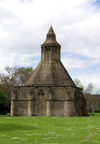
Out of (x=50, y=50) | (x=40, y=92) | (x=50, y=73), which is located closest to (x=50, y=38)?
(x=50, y=50)

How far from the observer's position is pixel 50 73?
172 ft

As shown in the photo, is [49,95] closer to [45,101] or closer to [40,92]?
[45,101]

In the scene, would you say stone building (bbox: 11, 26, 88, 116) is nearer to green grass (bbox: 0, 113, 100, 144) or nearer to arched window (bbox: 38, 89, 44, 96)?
arched window (bbox: 38, 89, 44, 96)

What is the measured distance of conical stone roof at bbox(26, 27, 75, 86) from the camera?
50.9 meters

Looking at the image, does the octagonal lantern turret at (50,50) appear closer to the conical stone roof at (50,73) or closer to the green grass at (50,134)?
the conical stone roof at (50,73)

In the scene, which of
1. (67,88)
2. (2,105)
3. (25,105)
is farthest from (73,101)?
(2,105)

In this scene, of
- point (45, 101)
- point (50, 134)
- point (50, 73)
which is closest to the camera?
point (50, 134)

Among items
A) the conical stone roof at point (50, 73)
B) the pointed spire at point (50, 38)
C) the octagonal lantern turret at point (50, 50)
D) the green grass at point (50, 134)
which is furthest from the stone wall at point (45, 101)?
the green grass at point (50, 134)

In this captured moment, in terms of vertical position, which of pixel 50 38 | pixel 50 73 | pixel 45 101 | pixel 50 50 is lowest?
pixel 45 101

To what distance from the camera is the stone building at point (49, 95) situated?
47156 mm

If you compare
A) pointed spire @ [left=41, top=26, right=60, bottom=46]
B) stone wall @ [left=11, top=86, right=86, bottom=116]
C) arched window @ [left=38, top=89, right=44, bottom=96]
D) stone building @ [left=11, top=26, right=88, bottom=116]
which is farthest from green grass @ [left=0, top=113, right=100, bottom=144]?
pointed spire @ [left=41, top=26, right=60, bottom=46]

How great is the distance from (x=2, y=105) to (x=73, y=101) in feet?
74.2

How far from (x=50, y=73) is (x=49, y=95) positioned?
6824 millimetres

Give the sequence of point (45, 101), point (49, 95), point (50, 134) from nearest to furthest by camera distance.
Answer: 1. point (50, 134)
2. point (49, 95)
3. point (45, 101)
